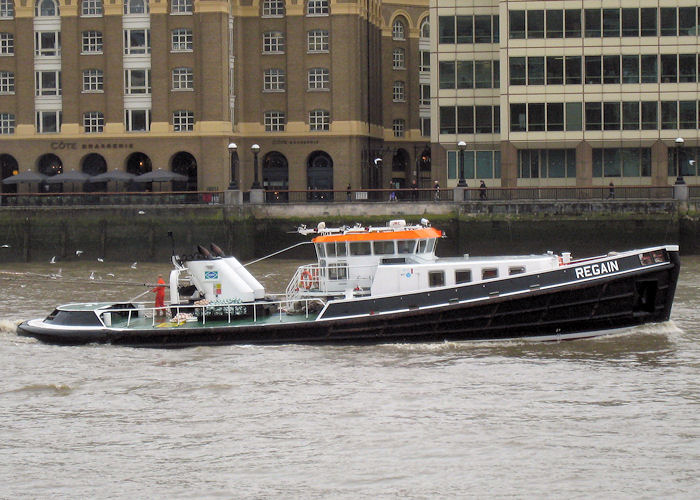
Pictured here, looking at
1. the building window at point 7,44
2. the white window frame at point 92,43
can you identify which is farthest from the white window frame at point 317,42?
the building window at point 7,44

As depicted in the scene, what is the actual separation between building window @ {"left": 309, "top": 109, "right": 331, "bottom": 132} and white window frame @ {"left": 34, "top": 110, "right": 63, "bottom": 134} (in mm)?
12594

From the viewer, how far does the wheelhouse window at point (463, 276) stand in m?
32.1

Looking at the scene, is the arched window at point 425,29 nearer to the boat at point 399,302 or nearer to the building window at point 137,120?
the building window at point 137,120

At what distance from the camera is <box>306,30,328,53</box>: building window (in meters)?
70.8

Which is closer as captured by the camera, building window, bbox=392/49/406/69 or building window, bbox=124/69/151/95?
building window, bbox=124/69/151/95

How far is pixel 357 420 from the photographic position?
24.8 metres

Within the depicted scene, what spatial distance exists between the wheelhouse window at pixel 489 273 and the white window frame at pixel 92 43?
4153 centimetres

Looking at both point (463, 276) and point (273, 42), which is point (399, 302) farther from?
point (273, 42)

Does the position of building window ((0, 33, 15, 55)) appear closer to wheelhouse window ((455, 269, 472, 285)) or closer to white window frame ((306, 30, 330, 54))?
white window frame ((306, 30, 330, 54))

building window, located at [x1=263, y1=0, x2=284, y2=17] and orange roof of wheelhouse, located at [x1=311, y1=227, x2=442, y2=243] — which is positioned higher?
building window, located at [x1=263, y1=0, x2=284, y2=17]

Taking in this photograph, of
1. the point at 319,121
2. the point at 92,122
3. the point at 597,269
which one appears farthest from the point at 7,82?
the point at 597,269

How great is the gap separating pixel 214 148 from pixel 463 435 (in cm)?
4656

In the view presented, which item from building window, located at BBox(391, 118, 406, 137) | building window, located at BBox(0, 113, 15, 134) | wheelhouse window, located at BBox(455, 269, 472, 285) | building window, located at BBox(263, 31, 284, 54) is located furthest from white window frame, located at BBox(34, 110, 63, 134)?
wheelhouse window, located at BBox(455, 269, 472, 285)

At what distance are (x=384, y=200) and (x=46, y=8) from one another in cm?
2140
